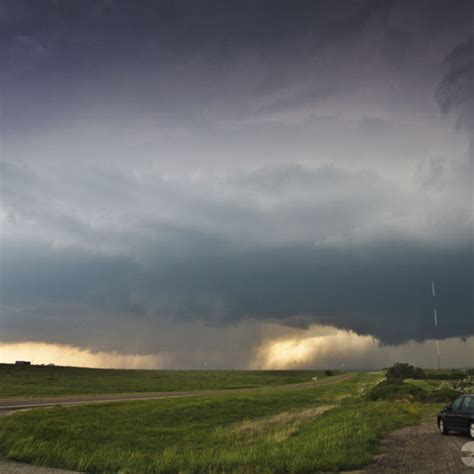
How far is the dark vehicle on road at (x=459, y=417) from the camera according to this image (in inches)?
901

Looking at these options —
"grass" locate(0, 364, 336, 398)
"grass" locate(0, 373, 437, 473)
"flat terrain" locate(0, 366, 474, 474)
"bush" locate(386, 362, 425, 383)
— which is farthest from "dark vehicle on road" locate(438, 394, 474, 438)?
"bush" locate(386, 362, 425, 383)

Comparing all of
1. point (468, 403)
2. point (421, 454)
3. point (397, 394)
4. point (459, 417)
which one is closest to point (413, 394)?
point (397, 394)

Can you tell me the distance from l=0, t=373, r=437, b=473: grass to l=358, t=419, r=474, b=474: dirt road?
80 cm

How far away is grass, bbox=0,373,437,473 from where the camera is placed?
19839mm

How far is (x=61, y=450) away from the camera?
24609 millimetres

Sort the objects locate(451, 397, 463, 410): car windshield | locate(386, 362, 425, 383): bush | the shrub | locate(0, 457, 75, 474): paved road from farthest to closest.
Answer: locate(386, 362, 425, 383): bush < the shrub < locate(451, 397, 463, 410): car windshield < locate(0, 457, 75, 474): paved road

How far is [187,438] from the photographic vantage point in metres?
33.3

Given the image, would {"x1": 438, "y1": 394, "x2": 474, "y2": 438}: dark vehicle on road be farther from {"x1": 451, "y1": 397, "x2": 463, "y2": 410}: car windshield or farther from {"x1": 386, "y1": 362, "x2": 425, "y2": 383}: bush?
{"x1": 386, "y1": 362, "x2": 425, "y2": 383}: bush

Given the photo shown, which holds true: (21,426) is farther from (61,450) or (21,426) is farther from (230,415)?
(230,415)

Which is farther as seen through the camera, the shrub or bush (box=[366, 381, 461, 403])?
the shrub

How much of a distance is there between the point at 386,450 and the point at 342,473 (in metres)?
5.30

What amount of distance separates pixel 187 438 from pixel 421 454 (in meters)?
17.9

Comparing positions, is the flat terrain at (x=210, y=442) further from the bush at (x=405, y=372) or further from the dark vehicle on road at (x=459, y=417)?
the bush at (x=405, y=372)

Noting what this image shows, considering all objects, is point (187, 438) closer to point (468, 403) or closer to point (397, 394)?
point (468, 403)
